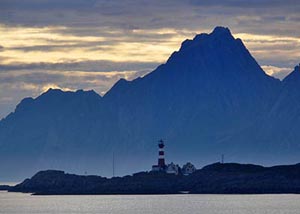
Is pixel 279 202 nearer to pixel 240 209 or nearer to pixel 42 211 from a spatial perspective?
pixel 240 209

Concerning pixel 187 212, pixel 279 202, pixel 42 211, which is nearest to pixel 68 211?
pixel 42 211

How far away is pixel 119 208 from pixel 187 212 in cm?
1983

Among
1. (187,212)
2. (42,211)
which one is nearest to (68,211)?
(42,211)

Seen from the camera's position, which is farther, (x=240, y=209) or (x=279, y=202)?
(x=279, y=202)

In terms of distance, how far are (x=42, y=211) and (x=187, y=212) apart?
Answer: 26.5m

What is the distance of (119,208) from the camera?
194 metres

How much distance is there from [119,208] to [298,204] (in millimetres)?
29032

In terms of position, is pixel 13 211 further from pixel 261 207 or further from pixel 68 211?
pixel 261 207

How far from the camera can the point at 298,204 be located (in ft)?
624

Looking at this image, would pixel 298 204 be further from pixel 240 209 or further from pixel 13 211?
pixel 13 211

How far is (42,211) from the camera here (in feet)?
624

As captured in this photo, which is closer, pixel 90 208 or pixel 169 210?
pixel 169 210

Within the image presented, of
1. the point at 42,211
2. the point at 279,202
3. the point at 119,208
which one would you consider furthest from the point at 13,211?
the point at 279,202

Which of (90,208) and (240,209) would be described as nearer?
(240,209)
